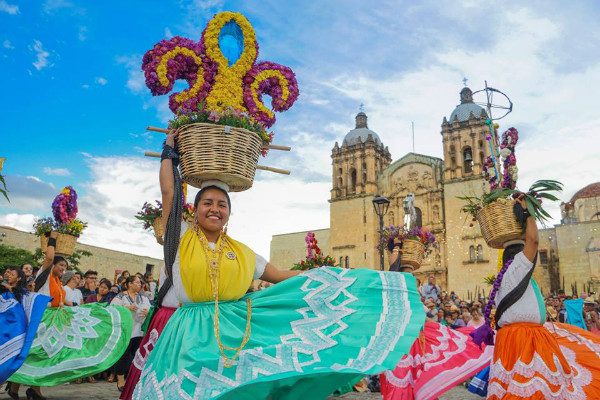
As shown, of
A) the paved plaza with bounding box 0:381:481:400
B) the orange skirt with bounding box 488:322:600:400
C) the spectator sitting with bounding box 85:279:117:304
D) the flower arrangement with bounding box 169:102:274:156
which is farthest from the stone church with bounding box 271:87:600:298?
the flower arrangement with bounding box 169:102:274:156

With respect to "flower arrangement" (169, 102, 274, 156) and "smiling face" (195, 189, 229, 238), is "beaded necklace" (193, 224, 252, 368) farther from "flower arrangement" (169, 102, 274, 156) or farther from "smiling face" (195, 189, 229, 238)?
"flower arrangement" (169, 102, 274, 156)

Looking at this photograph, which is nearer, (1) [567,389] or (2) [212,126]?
(2) [212,126]

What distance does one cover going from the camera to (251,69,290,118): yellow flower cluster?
12.5 ft

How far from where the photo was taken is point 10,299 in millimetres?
Result: 5070

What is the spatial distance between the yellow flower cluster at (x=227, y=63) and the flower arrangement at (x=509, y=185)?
276 centimetres

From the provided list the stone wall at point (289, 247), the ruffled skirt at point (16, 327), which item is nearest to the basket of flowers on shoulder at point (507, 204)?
the ruffled skirt at point (16, 327)

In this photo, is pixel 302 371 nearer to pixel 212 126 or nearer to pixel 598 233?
pixel 212 126

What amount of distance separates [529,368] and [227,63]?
360 cm

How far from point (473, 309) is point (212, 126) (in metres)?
10.0

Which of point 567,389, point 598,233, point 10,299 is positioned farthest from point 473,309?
point 598,233

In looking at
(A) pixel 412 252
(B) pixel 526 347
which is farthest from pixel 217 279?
(A) pixel 412 252

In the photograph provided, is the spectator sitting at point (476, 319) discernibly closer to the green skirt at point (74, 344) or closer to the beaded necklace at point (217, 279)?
the green skirt at point (74, 344)

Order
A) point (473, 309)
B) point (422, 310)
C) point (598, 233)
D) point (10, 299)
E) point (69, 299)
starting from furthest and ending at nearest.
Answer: point (598, 233) → point (473, 309) → point (69, 299) → point (10, 299) → point (422, 310)

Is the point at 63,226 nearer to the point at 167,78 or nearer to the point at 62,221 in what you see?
the point at 62,221
